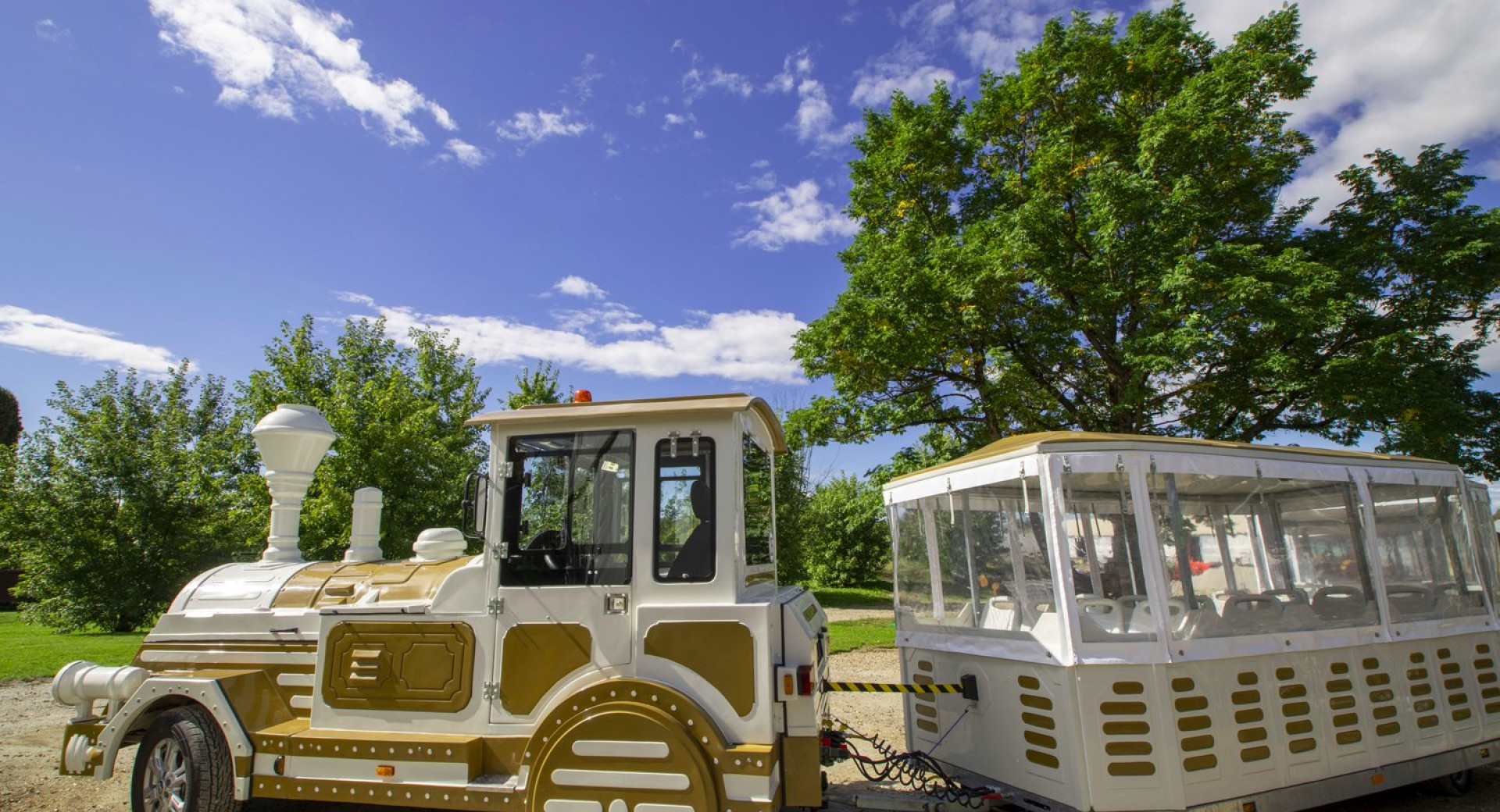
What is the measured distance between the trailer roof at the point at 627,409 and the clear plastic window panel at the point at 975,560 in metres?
2.13

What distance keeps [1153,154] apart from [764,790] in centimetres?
1251

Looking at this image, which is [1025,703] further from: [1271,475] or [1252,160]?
[1252,160]

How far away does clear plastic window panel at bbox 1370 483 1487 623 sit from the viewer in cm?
528

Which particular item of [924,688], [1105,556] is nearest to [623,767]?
[924,688]

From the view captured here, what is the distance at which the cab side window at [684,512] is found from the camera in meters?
4.12

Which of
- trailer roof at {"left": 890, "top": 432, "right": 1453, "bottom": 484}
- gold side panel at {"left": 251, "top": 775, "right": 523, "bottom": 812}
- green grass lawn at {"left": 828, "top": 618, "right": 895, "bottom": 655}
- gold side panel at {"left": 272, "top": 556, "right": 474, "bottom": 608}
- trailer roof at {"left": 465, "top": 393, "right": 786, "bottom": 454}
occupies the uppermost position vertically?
trailer roof at {"left": 465, "top": 393, "right": 786, "bottom": 454}

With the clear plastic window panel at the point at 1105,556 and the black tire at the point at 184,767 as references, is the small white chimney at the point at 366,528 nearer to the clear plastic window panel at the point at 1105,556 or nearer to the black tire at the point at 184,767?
the black tire at the point at 184,767

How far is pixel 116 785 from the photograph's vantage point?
19.6ft

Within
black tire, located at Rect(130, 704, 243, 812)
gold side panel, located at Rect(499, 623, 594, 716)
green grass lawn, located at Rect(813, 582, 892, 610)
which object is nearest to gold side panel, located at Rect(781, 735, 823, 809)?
gold side panel, located at Rect(499, 623, 594, 716)

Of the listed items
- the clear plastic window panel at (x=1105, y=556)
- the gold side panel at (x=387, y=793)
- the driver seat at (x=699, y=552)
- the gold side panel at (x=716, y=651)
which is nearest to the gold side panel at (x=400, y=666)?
the gold side panel at (x=387, y=793)

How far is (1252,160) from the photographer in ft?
40.3

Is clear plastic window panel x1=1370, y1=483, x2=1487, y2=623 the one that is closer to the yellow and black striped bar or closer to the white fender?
the yellow and black striped bar

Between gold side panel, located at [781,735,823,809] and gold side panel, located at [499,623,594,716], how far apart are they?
1.24 meters

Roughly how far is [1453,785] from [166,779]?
9074 millimetres
